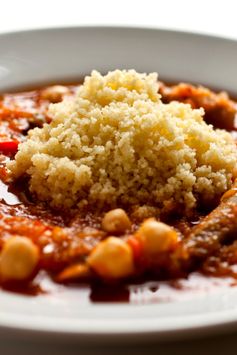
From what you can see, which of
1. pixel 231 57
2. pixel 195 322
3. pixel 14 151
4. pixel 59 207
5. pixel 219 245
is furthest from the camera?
pixel 231 57

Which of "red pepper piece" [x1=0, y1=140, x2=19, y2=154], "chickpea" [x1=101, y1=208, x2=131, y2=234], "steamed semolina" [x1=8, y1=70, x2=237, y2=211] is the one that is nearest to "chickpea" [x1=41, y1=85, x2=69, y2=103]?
"red pepper piece" [x1=0, y1=140, x2=19, y2=154]

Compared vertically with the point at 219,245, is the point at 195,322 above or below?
below

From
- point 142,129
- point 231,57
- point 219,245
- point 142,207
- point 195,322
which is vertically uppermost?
point 231,57

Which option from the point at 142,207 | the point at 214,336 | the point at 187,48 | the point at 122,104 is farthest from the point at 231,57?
the point at 214,336

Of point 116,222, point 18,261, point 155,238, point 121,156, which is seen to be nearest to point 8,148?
point 121,156

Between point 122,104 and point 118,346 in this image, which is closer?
point 118,346

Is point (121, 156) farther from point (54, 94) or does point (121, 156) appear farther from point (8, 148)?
point (54, 94)

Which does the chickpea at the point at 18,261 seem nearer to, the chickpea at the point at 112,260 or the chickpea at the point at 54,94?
the chickpea at the point at 112,260

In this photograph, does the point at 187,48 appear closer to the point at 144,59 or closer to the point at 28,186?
the point at 144,59

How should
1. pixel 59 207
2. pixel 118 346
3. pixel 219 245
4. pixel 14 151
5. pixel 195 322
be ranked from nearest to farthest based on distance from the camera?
1. pixel 195 322
2. pixel 118 346
3. pixel 219 245
4. pixel 59 207
5. pixel 14 151
